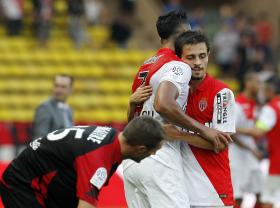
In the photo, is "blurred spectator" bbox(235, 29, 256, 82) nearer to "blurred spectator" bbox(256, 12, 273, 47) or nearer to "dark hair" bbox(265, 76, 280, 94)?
"blurred spectator" bbox(256, 12, 273, 47)

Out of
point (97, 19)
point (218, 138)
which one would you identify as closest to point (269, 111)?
point (218, 138)

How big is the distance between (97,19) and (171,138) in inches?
597

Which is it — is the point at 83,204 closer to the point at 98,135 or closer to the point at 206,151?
the point at 98,135

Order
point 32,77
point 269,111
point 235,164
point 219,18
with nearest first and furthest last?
point 269,111 → point 235,164 → point 32,77 → point 219,18

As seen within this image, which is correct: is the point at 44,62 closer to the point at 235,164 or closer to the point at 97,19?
the point at 97,19

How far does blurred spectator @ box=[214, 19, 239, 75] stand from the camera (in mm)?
20469

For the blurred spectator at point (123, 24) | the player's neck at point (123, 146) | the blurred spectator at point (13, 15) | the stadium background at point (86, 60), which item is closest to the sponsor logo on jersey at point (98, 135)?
the player's neck at point (123, 146)

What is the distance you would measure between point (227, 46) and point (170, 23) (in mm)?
14161

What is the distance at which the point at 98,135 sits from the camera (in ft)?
18.3

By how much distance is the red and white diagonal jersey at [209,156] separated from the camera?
6562mm

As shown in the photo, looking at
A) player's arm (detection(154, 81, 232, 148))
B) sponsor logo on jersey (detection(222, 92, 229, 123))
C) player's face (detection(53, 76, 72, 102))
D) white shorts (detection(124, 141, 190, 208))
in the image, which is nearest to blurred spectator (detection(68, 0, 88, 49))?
player's face (detection(53, 76, 72, 102))

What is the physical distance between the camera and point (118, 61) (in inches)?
811

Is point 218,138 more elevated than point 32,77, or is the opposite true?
point 218,138

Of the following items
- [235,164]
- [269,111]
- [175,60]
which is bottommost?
[235,164]
